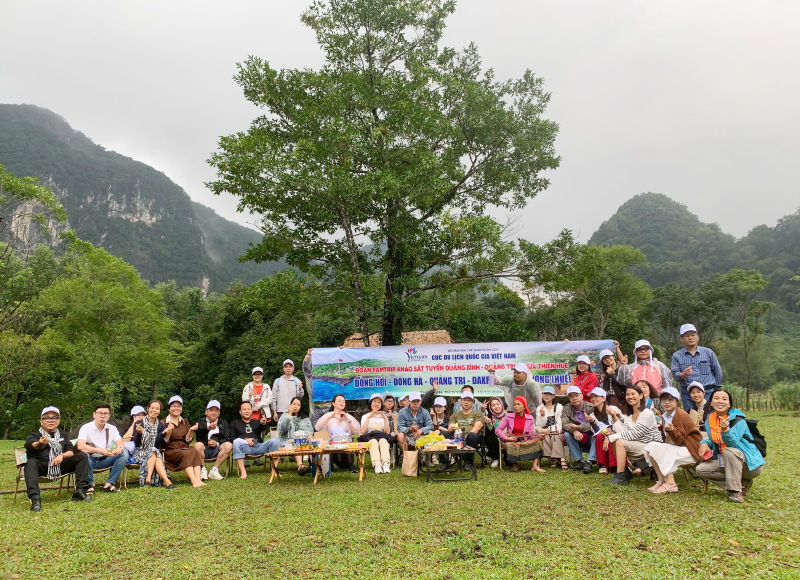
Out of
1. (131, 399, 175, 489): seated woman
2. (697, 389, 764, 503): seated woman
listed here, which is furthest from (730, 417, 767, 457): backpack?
(131, 399, 175, 489): seated woman

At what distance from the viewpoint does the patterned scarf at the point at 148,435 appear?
7227mm

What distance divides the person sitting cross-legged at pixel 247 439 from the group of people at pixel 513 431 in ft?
0.05

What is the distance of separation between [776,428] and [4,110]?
374 feet

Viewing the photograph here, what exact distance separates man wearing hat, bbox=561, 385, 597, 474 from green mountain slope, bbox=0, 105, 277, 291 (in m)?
67.1

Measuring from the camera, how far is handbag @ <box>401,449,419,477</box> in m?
7.45

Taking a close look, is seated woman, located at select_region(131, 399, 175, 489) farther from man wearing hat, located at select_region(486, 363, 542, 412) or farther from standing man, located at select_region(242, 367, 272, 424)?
man wearing hat, located at select_region(486, 363, 542, 412)

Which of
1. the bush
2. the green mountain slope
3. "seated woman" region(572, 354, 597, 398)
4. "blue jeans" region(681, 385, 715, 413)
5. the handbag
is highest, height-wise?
the green mountain slope

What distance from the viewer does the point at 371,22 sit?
1387 centimetres

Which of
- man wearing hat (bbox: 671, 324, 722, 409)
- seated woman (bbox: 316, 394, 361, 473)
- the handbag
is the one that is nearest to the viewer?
man wearing hat (bbox: 671, 324, 722, 409)

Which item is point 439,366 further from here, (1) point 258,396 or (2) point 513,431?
(1) point 258,396

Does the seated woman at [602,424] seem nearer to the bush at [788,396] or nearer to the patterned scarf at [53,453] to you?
the patterned scarf at [53,453]

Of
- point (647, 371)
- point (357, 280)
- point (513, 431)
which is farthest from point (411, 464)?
point (357, 280)

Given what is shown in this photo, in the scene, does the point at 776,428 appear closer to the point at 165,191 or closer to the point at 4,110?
the point at 165,191

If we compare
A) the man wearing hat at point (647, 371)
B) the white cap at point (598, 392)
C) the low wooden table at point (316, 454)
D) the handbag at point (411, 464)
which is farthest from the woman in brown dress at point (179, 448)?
the man wearing hat at point (647, 371)
